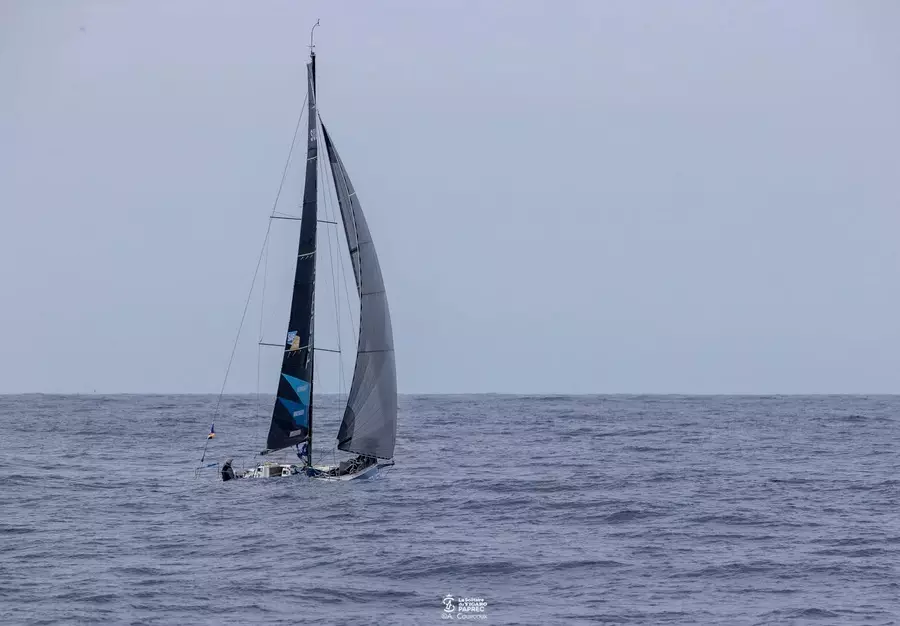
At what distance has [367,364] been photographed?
134 feet

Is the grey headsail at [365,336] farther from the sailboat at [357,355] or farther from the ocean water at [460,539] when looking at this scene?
the ocean water at [460,539]

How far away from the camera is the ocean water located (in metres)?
24.2

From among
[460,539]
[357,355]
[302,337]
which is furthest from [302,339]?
[460,539]

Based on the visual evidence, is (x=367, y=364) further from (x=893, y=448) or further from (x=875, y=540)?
(x=893, y=448)

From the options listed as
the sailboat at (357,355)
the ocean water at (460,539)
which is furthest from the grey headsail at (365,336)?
the ocean water at (460,539)

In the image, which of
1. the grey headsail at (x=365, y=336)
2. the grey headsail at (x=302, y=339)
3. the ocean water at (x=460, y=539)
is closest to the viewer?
the ocean water at (x=460, y=539)

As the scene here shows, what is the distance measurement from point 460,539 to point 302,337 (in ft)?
42.1

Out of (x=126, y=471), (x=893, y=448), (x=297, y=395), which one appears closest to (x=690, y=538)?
(x=297, y=395)

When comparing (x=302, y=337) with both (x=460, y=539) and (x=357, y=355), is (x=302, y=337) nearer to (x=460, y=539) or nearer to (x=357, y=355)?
(x=357, y=355)

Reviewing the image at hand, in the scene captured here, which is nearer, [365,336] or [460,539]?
[460,539]

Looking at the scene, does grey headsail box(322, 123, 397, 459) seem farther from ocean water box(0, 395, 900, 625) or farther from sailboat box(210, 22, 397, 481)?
ocean water box(0, 395, 900, 625)

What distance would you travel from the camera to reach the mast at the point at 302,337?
41.2 metres

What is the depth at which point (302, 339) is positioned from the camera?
41562mm

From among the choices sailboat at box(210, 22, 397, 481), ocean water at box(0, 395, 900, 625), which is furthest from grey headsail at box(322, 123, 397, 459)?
ocean water at box(0, 395, 900, 625)
